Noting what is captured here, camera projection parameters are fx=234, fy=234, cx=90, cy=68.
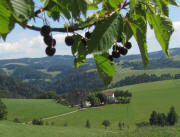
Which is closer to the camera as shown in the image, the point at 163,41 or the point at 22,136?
the point at 163,41

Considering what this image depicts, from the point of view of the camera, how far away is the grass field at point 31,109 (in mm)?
82250

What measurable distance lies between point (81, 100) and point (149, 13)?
106208 millimetres

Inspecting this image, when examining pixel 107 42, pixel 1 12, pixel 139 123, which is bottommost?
pixel 139 123

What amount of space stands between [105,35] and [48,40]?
44 centimetres

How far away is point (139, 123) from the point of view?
6919 centimetres

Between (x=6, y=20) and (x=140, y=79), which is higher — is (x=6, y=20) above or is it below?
above

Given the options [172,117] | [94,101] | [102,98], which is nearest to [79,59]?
[172,117]

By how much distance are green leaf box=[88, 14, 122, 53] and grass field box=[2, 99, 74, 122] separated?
3267 inches

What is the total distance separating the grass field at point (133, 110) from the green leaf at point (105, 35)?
231 feet

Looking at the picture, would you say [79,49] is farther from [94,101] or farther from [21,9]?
[94,101]

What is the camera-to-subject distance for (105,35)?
901mm

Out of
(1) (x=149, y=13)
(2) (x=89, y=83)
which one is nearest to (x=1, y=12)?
(1) (x=149, y=13)

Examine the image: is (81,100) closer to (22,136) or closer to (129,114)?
(129,114)

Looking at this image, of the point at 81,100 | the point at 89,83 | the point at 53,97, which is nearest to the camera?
the point at 81,100
